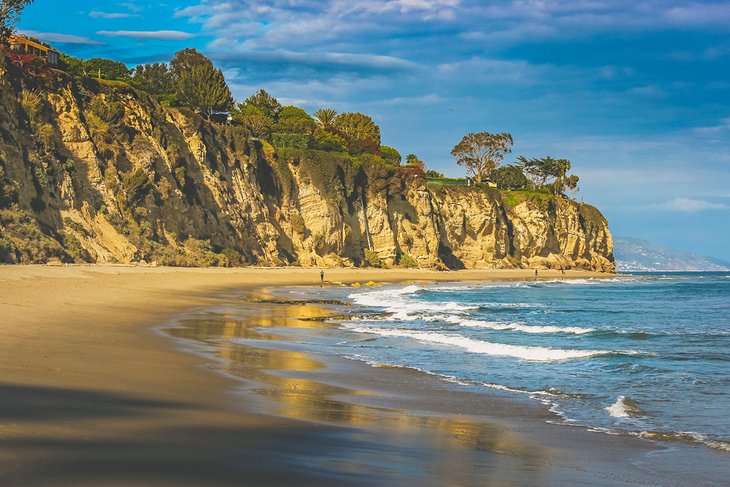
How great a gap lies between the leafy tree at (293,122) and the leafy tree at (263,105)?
969 mm

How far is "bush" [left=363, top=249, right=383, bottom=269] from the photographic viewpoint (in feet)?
260

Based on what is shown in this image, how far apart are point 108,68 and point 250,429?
71.3 m

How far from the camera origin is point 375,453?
7254 mm

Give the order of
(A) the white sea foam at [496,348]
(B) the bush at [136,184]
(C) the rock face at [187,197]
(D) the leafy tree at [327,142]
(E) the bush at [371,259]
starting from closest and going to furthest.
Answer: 1. (A) the white sea foam at [496,348]
2. (C) the rock face at [187,197]
3. (B) the bush at [136,184]
4. (E) the bush at [371,259]
5. (D) the leafy tree at [327,142]

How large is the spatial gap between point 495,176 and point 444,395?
110m

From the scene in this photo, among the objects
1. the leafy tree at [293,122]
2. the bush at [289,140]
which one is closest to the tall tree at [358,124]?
→ the leafy tree at [293,122]

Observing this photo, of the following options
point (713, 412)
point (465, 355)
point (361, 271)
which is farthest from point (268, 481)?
point (361, 271)

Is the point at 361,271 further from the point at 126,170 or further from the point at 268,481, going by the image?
the point at 268,481

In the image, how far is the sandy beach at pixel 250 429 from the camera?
5.82 metres

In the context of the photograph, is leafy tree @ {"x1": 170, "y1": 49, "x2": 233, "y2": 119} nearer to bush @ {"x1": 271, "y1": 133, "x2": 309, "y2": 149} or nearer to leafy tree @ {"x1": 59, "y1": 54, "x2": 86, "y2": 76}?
bush @ {"x1": 271, "y1": 133, "x2": 309, "y2": 149}

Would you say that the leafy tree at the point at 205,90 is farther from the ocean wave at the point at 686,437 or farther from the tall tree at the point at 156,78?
the ocean wave at the point at 686,437

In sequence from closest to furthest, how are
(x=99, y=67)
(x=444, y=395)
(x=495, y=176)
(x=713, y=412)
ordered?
(x=713, y=412) → (x=444, y=395) → (x=99, y=67) → (x=495, y=176)

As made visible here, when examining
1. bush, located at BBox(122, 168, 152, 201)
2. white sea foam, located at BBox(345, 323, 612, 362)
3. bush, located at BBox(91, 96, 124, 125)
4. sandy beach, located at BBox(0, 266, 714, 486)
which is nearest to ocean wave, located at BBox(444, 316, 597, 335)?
white sea foam, located at BBox(345, 323, 612, 362)

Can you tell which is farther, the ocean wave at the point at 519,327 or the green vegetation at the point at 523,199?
the green vegetation at the point at 523,199
